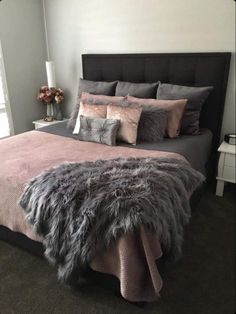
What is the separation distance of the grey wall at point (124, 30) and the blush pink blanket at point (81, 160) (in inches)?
41.1

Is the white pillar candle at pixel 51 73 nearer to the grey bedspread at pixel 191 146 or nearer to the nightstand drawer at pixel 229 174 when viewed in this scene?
the grey bedspread at pixel 191 146

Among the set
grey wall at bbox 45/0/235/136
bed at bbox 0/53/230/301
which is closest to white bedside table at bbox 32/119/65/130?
grey wall at bbox 45/0/235/136

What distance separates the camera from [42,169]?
169 centimetres

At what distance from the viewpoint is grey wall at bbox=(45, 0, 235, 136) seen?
2152 millimetres

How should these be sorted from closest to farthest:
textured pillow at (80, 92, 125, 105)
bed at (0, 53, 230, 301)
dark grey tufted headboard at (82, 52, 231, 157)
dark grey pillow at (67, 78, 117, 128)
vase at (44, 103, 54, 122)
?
bed at (0, 53, 230, 301), dark grey tufted headboard at (82, 52, 231, 157), textured pillow at (80, 92, 125, 105), dark grey pillow at (67, 78, 117, 128), vase at (44, 103, 54, 122)

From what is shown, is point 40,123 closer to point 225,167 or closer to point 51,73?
point 51,73

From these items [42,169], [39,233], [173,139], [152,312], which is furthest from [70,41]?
[152,312]

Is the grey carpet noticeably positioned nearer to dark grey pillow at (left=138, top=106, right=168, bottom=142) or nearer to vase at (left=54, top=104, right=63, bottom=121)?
dark grey pillow at (left=138, top=106, right=168, bottom=142)

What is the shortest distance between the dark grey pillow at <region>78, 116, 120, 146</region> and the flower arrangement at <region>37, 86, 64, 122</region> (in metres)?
1.01

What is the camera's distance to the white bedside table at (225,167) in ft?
7.16

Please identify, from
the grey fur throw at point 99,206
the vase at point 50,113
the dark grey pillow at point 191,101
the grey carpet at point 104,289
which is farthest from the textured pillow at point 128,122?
the vase at point 50,113

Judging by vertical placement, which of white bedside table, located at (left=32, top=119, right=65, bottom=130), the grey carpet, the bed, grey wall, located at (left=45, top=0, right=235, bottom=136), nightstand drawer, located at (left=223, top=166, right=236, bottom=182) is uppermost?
grey wall, located at (left=45, top=0, right=235, bottom=136)

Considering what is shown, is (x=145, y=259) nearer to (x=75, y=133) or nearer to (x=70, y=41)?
(x=75, y=133)

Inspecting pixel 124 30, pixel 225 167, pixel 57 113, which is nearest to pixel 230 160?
pixel 225 167
